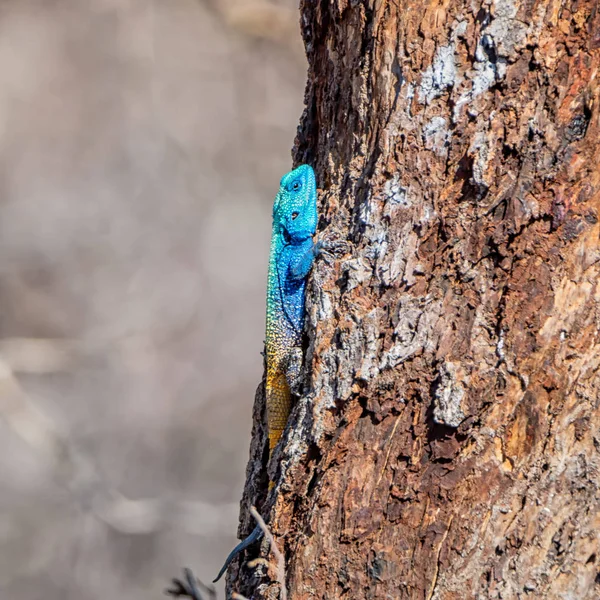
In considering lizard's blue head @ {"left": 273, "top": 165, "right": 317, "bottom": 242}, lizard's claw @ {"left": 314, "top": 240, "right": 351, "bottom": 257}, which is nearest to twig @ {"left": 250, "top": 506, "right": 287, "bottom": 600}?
lizard's claw @ {"left": 314, "top": 240, "right": 351, "bottom": 257}

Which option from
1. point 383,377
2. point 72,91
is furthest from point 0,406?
point 383,377

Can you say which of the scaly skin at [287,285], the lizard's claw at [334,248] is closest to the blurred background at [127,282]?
the scaly skin at [287,285]

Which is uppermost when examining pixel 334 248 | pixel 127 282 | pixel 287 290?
pixel 127 282

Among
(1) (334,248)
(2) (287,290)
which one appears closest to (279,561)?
(1) (334,248)

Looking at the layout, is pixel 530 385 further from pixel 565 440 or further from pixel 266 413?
pixel 266 413

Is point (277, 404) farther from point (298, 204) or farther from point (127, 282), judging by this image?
point (127, 282)

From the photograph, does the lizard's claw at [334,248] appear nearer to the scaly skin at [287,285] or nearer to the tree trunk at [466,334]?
the tree trunk at [466,334]

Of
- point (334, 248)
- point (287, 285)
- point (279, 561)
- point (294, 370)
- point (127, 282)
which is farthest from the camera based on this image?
point (127, 282)
